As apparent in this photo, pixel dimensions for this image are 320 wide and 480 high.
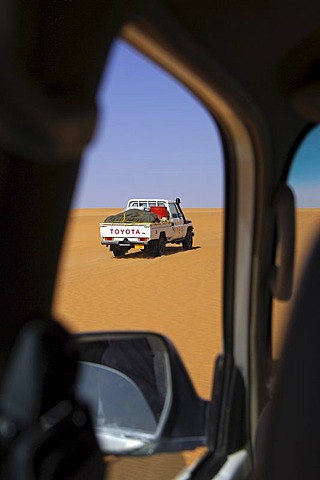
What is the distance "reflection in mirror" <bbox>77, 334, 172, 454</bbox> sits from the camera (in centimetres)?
204

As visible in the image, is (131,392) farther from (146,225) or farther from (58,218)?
(146,225)

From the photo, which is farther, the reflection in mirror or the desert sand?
the desert sand

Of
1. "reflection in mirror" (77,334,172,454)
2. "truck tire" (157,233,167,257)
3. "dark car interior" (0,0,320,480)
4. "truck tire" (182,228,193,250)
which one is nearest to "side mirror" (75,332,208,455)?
"reflection in mirror" (77,334,172,454)

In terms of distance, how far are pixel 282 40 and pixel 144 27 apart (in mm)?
953

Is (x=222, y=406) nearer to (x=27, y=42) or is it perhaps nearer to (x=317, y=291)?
(x=317, y=291)

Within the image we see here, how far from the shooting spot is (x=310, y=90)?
8.88ft

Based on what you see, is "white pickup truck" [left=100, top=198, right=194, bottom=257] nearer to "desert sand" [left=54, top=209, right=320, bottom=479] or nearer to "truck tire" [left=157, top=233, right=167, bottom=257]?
"truck tire" [left=157, top=233, right=167, bottom=257]

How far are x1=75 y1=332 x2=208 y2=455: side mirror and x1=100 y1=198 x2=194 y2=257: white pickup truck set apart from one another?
54.2ft

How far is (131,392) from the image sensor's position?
2.19 meters

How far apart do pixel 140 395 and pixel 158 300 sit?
14150 millimetres

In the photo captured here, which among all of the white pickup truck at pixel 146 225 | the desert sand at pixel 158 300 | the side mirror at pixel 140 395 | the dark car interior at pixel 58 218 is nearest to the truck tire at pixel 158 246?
the white pickup truck at pixel 146 225

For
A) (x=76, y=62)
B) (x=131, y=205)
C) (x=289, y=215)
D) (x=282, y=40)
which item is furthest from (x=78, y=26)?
(x=131, y=205)

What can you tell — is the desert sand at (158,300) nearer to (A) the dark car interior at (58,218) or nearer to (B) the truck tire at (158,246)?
(B) the truck tire at (158,246)

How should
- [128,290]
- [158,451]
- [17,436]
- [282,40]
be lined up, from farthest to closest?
[128,290] < [282,40] < [158,451] < [17,436]
